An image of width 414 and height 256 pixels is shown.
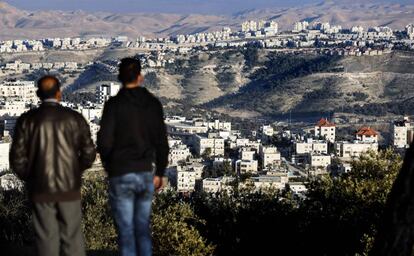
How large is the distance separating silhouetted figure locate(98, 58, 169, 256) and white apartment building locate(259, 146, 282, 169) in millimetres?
38366

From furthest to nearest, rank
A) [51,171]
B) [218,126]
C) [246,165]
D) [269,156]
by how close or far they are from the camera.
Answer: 1. [218,126]
2. [269,156]
3. [246,165]
4. [51,171]

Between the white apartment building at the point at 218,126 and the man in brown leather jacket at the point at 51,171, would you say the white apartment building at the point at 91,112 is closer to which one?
the white apartment building at the point at 218,126

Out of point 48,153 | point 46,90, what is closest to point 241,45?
point 46,90

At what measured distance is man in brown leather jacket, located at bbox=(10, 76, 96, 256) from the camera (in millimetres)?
4633

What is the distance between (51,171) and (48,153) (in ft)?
0.30

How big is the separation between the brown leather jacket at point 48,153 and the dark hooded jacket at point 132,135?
0.54 feet

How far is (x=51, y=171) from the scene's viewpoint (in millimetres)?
4641

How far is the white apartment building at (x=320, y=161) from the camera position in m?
44.6

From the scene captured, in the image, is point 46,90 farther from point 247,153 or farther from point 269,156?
point 269,156

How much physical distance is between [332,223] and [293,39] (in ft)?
439

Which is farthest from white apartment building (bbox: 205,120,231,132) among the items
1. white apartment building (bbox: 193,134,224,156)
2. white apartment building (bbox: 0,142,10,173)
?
white apartment building (bbox: 0,142,10,173)

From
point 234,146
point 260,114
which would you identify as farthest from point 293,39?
point 234,146

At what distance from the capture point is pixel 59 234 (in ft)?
15.4

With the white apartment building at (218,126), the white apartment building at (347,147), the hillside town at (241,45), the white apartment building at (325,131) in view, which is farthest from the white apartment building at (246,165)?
the hillside town at (241,45)
